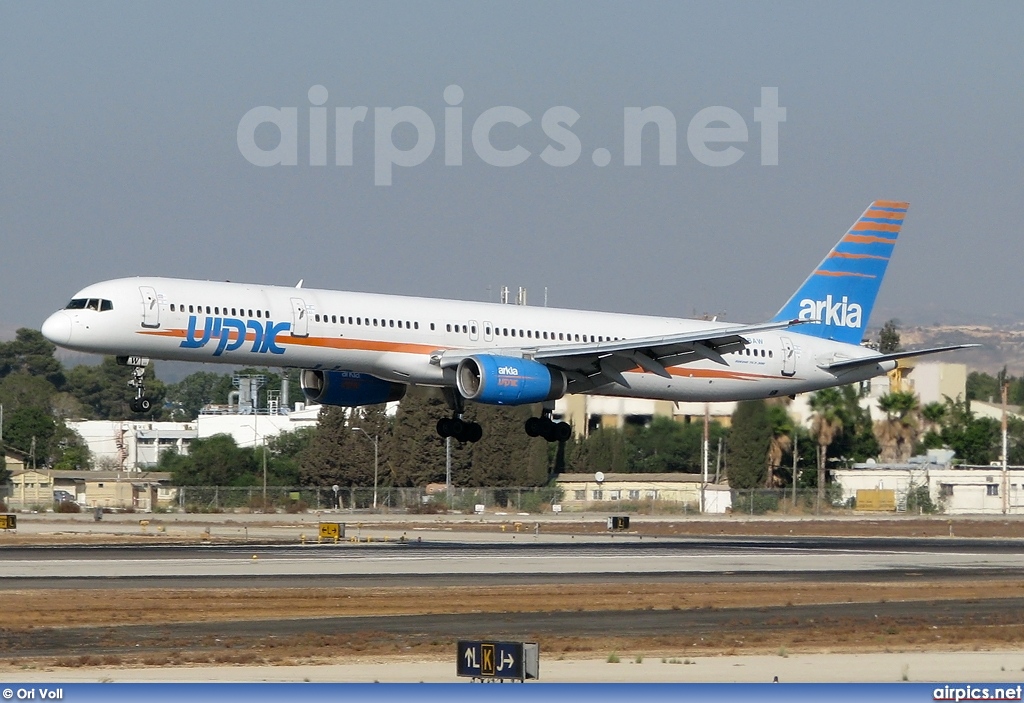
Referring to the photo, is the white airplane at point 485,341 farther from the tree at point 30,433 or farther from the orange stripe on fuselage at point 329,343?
the tree at point 30,433

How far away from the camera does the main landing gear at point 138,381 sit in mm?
45000

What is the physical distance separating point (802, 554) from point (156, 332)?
69.6ft

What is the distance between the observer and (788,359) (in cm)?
5697

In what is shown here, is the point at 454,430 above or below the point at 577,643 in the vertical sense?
above

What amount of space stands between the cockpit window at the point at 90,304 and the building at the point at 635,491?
4438cm

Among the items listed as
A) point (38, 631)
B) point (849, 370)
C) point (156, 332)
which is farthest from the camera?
point (849, 370)

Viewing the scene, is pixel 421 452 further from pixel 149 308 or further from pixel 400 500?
pixel 149 308

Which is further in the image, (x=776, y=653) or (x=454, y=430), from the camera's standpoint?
(x=454, y=430)

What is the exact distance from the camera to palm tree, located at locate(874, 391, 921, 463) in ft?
331

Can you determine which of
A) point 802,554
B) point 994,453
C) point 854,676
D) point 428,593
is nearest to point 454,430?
point 802,554

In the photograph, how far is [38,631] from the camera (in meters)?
27.8

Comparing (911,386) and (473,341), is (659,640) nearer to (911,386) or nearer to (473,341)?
(473,341)

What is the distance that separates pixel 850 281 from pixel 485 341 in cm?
1732

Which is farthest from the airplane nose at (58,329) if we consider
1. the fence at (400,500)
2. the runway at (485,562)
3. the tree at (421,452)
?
the tree at (421,452)
